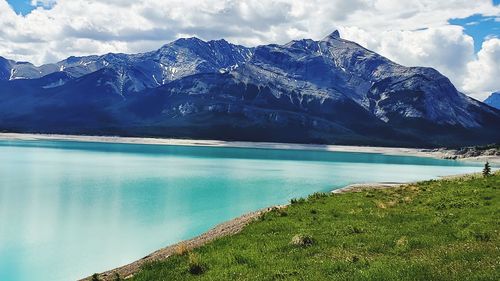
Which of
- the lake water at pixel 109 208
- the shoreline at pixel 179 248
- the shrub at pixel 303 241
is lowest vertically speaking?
the lake water at pixel 109 208

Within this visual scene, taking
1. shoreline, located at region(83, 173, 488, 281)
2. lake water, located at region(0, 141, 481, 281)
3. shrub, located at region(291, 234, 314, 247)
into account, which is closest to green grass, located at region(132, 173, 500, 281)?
shrub, located at region(291, 234, 314, 247)

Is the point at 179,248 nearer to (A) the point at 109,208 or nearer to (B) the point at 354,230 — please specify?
(B) the point at 354,230

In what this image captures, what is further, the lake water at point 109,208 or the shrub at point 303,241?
the lake water at point 109,208

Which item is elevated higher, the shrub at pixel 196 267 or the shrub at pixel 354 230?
the shrub at pixel 354 230

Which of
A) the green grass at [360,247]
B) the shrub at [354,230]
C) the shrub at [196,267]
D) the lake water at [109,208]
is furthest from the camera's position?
the lake water at [109,208]

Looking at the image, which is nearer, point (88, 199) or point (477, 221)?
point (477, 221)

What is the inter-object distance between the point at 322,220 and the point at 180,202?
49295 millimetres

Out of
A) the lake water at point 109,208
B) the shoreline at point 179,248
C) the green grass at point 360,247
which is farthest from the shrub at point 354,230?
the lake water at point 109,208

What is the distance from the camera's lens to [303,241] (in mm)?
24094

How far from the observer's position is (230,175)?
125 m

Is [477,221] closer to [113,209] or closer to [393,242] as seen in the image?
[393,242]

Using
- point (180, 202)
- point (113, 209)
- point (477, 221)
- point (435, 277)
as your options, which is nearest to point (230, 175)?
point (180, 202)

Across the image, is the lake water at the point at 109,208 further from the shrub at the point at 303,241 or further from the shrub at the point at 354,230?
the shrub at the point at 354,230

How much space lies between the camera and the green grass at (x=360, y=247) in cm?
1767
